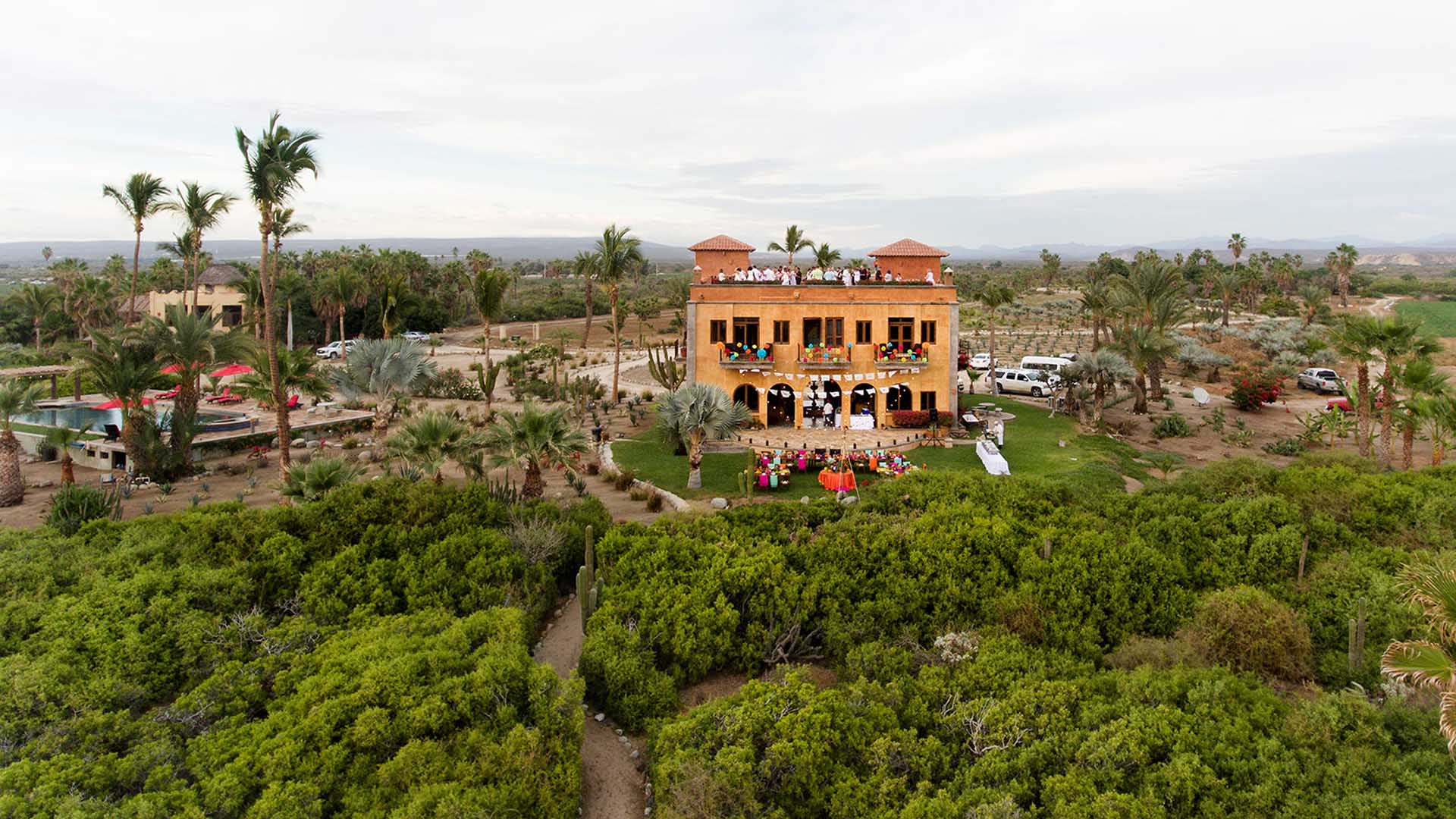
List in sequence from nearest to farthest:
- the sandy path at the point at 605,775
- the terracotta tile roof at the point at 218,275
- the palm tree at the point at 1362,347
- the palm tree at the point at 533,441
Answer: the sandy path at the point at 605,775 → the palm tree at the point at 533,441 → the palm tree at the point at 1362,347 → the terracotta tile roof at the point at 218,275

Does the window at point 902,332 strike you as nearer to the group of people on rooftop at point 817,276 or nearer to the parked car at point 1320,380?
the group of people on rooftop at point 817,276

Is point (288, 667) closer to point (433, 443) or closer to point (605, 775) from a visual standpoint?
point (605, 775)

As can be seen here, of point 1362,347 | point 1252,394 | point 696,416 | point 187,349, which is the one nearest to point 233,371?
point 187,349

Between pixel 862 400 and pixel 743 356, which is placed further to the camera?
pixel 862 400

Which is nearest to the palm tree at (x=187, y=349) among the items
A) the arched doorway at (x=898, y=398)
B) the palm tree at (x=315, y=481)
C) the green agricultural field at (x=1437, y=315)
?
the palm tree at (x=315, y=481)

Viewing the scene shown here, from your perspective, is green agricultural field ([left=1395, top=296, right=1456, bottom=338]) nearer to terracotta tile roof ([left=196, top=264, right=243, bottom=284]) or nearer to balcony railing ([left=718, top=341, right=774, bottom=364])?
balcony railing ([left=718, top=341, right=774, bottom=364])

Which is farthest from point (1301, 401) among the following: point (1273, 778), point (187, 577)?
point (187, 577)
